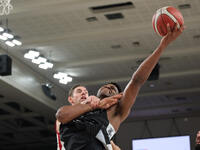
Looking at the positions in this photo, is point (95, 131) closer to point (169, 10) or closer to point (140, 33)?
point (169, 10)

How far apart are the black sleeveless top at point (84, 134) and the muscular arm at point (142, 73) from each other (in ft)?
0.70

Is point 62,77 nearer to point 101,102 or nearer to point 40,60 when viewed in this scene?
point 40,60

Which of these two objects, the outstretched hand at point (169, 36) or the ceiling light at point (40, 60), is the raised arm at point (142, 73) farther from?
the ceiling light at point (40, 60)

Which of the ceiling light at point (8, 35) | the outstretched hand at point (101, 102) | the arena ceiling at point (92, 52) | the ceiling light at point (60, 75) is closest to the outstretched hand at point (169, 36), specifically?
the outstretched hand at point (101, 102)

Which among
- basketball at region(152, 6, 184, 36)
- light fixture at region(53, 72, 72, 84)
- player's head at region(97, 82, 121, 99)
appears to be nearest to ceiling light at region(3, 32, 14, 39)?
light fixture at region(53, 72, 72, 84)

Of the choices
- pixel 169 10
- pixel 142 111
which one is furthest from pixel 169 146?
pixel 169 10

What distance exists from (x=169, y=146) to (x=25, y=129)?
17.3ft

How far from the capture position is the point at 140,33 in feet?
29.7

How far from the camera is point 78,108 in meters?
2.44

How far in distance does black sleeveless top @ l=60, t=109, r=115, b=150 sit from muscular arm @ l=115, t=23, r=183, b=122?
0.21 m

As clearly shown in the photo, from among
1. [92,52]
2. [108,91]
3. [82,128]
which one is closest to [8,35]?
[92,52]

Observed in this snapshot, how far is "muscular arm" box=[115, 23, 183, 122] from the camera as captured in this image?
251 cm

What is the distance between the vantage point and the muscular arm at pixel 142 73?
2512 millimetres

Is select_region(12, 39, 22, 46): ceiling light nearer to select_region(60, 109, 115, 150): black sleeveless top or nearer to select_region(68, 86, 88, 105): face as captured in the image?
select_region(68, 86, 88, 105): face
